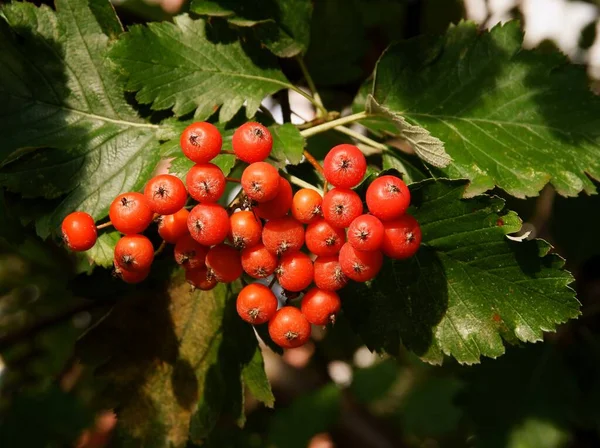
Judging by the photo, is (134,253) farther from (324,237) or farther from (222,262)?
(324,237)

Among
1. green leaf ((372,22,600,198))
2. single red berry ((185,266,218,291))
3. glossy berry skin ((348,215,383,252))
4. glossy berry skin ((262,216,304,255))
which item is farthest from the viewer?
green leaf ((372,22,600,198))

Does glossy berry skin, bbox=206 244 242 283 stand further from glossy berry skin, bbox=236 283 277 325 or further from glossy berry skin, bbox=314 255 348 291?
glossy berry skin, bbox=314 255 348 291

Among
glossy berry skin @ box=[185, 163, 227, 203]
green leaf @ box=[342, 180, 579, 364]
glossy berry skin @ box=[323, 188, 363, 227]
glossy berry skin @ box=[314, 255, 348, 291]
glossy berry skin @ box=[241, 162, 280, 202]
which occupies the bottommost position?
green leaf @ box=[342, 180, 579, 364]

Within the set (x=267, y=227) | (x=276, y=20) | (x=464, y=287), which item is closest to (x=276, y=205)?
(x=267, y=227)

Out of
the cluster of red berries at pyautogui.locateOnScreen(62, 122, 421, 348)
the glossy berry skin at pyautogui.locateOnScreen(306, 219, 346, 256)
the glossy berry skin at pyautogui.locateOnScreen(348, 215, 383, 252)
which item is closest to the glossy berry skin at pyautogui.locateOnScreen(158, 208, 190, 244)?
the cluster of red berries at pyautogui.locateOnScreen(62, 122, 421, 348)

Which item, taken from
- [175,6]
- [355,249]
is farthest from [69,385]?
[355,249]

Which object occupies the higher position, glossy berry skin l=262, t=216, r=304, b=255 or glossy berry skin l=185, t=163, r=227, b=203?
glossy berry skin l=185, t=163, r=227, b=203
